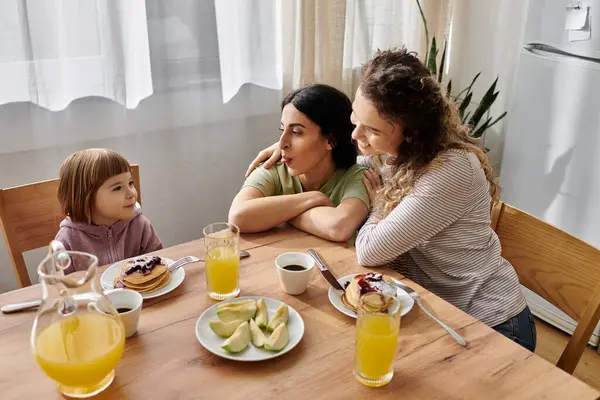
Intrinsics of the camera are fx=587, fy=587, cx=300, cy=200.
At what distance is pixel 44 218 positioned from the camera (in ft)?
5.57

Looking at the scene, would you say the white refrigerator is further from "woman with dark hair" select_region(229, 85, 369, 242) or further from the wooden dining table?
the wooden dining table

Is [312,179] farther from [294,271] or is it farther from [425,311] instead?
[425,311]

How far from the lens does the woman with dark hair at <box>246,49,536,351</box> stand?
1.43 metres

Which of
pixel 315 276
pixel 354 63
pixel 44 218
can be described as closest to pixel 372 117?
pixel 315 276

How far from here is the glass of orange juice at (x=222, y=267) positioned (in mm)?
1257

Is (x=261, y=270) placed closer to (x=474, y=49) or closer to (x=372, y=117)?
(x=372, y=117)

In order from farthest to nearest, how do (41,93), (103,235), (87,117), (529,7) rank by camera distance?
(529,7)
(87,117)
(41,93)
(103,235)

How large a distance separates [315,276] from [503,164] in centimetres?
166

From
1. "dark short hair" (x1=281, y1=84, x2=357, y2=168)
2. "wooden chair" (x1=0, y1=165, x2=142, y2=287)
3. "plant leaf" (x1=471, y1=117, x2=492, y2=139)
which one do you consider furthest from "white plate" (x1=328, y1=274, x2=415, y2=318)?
"plant leaf" (x1=471, y1=117, x2=492, y2=139)

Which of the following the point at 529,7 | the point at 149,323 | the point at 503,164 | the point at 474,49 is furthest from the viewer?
the point at 474,49

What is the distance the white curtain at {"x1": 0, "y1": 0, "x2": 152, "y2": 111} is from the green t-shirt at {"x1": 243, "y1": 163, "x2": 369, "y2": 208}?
2.30ft

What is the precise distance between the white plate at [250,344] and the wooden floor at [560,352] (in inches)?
62.1

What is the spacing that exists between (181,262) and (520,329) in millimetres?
870

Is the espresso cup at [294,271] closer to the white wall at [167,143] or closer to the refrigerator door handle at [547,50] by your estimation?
the white wall at [167,143]
